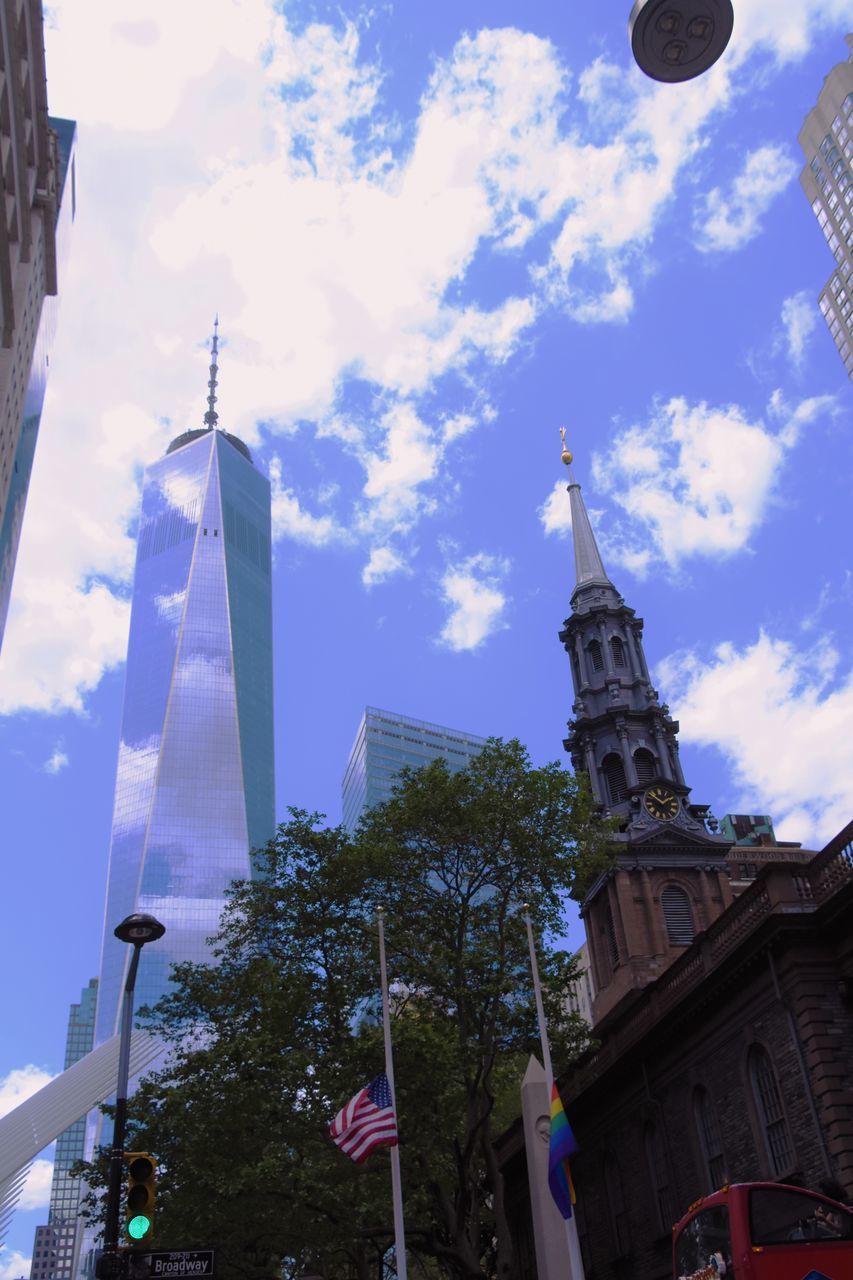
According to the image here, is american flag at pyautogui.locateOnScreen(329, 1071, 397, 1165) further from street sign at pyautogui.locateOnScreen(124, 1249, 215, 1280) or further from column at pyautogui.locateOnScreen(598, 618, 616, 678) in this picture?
column at pyautogui.locateOnScreen(598, 618, 616, 678)

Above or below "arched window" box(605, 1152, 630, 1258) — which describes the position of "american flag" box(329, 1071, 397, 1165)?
below

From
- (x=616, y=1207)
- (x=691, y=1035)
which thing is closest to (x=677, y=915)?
(x=616, y=1207)

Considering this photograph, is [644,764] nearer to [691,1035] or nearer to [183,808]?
[691,1035]

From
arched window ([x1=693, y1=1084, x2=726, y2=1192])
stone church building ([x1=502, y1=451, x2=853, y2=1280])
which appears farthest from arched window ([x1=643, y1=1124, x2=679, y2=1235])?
arched window ([x1=693, y1=1084, x2=726, y2=1192])

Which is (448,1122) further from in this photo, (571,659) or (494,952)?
(571,659)

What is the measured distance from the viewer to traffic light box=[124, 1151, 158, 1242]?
53.8ft

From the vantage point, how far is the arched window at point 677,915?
58719 mm

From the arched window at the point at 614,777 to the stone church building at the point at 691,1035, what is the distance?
14cm

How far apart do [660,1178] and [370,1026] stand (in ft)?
34.9

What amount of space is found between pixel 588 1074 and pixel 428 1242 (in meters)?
11.0

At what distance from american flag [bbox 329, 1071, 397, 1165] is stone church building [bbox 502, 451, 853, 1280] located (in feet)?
29.9

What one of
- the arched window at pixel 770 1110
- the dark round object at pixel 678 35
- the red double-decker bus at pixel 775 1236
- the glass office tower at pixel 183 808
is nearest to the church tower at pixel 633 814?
the arched window at pixel 770 1110

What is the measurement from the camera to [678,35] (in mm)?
11680

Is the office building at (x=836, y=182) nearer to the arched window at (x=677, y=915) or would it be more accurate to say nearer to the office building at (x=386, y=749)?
the arched window at (x=677, y=915)
